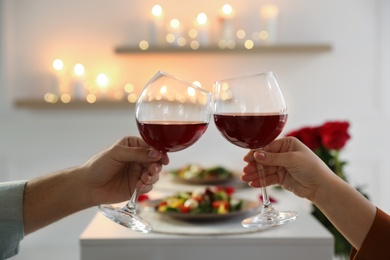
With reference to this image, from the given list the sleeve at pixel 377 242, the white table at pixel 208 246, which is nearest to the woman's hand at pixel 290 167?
the sleeve at pixel 377 242

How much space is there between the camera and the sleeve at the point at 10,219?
1296 millimetres

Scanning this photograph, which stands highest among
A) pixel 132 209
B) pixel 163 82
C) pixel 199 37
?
pixel 199 37

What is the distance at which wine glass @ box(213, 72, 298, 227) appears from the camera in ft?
3.38

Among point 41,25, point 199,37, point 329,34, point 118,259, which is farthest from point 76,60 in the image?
point 118,259

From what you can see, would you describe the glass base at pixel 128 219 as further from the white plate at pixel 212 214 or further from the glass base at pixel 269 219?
the white plate at pixel 212 214

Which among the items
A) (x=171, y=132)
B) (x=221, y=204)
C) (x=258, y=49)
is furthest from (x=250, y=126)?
(x=258, y=49)

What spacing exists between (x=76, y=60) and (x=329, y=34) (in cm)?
175

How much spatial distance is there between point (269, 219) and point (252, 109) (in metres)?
0.22

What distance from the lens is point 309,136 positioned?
6.68ft

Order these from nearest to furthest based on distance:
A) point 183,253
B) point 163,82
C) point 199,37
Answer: point 163,82
point 183,253
point 199,37

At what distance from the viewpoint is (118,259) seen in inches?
63.1

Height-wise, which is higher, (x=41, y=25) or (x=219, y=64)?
(x=41, y=25)

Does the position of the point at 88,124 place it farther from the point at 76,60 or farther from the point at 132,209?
the point at 132,209

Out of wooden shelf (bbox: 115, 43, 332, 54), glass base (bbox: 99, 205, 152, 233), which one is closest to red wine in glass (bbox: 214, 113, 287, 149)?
glass base (bbox: 99, 205, 152, 233)
